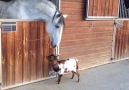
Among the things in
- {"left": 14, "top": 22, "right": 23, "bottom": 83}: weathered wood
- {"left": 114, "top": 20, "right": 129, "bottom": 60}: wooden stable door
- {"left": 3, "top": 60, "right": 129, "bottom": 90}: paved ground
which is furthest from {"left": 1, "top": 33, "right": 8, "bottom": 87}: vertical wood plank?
{"left": 114, "top": 20, "right": 129, "bottom": 60}: wooden stable door

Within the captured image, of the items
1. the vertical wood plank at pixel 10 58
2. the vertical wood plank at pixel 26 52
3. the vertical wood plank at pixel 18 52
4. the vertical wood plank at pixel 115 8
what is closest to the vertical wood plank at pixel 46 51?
the vertical wood plank at pixel 26 52

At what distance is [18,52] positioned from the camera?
4.28 m

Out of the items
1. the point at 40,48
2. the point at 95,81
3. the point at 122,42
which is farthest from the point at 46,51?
the point at 122,42

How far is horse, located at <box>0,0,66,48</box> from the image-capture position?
4.45 m

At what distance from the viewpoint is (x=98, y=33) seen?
592 cm

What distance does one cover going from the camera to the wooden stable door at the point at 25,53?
4133 mm

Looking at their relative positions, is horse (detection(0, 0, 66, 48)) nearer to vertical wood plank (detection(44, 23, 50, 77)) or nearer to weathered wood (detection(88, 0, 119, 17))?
vertical wood plank (detection(44, 23, 50, 77))

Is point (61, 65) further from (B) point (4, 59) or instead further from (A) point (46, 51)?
(B) point (4, 59)

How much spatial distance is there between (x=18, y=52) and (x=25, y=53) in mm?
154

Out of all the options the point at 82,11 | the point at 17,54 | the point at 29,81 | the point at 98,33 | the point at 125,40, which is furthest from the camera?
the point at 125,40

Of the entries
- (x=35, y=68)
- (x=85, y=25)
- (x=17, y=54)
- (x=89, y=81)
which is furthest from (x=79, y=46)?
(x=17, y=54)

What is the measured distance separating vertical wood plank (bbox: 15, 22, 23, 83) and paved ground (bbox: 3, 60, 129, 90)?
0.71 ft

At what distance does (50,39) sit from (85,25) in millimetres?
1209

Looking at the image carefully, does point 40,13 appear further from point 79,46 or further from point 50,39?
point 79,46
